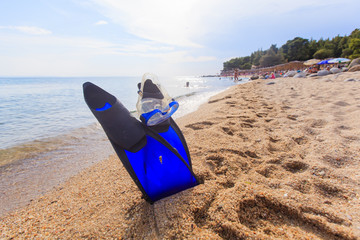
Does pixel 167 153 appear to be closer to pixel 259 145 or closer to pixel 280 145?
pixel 259 145

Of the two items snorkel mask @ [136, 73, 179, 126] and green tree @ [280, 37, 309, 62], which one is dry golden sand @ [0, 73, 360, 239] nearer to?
snorkel mask @ [136, 73, 179, 126]

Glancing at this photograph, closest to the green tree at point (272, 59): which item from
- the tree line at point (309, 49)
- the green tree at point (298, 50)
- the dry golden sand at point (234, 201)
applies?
the tree line at point (309, 49)

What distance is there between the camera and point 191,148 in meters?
2.58

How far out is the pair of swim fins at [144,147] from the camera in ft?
4.10

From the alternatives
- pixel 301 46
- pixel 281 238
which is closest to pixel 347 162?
pixel 281 238

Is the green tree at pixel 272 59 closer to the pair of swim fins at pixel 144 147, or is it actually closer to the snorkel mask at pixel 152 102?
the snorkel mask at pixel 152 102

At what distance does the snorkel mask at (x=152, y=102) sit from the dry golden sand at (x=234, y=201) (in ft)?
2.29

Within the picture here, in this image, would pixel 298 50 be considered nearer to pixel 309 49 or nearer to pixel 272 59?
pixel 309 49

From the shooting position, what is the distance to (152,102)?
163 cm

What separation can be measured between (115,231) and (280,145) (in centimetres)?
240

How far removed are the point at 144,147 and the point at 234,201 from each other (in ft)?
2.78

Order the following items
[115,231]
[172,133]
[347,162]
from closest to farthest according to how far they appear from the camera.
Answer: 1. [115,231]
2. [172,133]
3. [347,162]

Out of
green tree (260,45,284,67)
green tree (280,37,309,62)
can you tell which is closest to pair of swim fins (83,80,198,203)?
green tree (280,37,309,62)

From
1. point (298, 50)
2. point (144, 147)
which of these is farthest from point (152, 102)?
point (298, 50)
